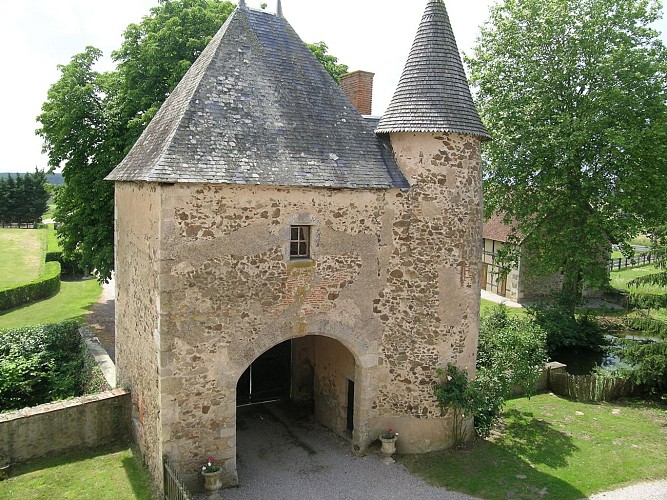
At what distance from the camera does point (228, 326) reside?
10.5 meters

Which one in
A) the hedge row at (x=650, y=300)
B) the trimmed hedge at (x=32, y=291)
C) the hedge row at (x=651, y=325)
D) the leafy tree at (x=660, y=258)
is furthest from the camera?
the trimmed hedge at (x=32, y=291)

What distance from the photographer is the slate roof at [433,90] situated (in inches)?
472

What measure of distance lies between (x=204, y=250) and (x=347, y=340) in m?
3.89

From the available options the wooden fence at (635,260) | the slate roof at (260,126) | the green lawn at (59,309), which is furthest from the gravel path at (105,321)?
the wooden fence at (635,260)

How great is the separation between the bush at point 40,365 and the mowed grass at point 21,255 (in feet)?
47.8

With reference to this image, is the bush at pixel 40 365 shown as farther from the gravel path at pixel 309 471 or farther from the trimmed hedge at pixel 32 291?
the trimmed hedge at pixel 32 291

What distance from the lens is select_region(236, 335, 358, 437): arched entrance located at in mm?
13484

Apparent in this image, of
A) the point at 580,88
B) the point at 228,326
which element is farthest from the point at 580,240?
the point at 228,326

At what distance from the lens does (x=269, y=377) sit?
53.0 ft

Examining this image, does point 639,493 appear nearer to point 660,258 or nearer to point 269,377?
point 660,258

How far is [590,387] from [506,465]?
6.66m

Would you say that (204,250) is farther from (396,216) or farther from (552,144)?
(552,144)

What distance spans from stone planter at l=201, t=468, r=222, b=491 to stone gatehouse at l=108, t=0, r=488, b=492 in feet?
1.17

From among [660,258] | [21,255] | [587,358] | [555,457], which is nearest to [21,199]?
[21,255]
